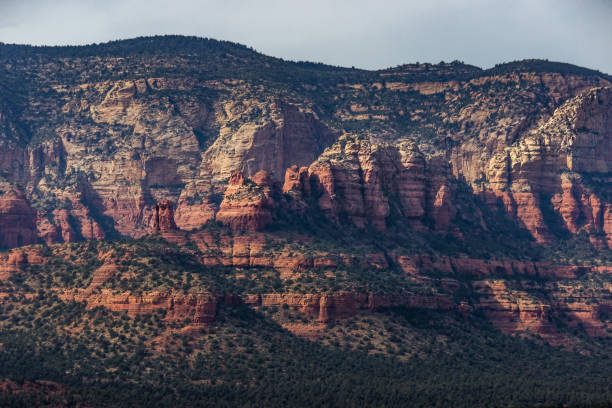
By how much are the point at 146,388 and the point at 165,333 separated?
13.3 m

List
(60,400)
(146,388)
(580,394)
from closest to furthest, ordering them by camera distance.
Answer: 1. (60,400)
2. (146,388)
3. (580,394)

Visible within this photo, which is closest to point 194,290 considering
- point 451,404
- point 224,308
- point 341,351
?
point 224,308

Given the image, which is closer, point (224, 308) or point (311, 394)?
point (311, 394)

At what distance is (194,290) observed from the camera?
198 m

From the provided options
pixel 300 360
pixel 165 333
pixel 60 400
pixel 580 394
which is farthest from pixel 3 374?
pixel 580 394

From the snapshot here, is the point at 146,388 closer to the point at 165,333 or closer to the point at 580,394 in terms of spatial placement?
the point at 165,333

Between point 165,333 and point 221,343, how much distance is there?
6016mm

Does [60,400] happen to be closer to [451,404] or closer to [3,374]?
[3,374]

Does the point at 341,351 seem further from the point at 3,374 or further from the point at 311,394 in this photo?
the point at 3,374

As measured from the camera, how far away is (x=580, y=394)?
192m

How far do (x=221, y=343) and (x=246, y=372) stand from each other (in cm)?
640

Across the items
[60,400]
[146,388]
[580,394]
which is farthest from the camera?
[580,394]

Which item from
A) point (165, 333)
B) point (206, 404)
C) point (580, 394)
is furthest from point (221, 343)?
point (580, 394)

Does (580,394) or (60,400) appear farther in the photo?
(580,394)
